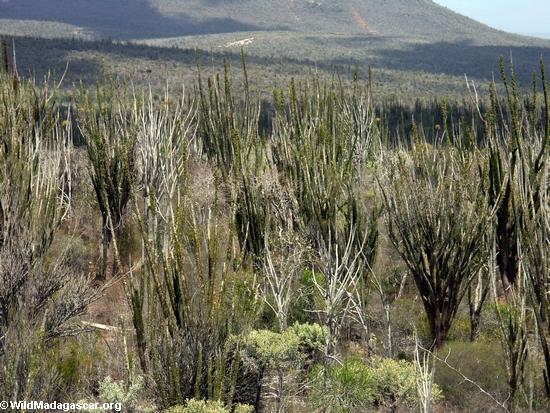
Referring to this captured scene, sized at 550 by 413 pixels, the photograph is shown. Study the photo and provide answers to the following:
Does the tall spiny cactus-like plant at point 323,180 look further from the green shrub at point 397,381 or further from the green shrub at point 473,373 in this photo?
the green shrub at point 397,381

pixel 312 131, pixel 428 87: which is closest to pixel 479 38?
pixel 428 87

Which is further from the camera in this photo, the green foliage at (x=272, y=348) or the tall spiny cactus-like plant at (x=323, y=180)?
the tall spiny cactus-like plant at (x=323, y=180)

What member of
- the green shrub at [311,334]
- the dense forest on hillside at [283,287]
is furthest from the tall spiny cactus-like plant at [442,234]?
the green shrub at [311,334]

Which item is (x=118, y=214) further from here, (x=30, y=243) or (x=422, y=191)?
(x=422, y=191)

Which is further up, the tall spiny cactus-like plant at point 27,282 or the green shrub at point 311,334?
the tall spiny cactus-like plant at point 27,282

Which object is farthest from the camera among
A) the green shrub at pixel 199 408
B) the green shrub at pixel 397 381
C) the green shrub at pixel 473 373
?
A: the green shrub at pixel 473 373

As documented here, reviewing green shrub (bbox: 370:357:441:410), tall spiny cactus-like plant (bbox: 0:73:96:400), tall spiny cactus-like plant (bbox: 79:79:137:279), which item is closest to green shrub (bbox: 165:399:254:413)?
tall spiny cactus-like plant (bbox: 0:73:96:400)

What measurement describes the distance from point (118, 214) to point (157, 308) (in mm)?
3464

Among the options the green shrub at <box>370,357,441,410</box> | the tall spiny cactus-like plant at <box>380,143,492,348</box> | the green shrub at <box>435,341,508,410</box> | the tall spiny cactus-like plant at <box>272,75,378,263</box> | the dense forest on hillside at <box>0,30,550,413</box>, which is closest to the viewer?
the green shrub at <box>370,357,441,410</box>

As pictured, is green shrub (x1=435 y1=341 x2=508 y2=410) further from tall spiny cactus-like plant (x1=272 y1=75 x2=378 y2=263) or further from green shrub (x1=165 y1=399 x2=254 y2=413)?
green shrub (x1=165 y1=399 x2=254 y2=413)

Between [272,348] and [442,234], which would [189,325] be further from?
[442,234]

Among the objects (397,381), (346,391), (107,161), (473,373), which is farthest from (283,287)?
(107,161)

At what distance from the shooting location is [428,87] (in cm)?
7688

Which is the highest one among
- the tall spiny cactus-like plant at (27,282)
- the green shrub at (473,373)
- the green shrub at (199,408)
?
the tall spiny cactus-like plant at (27,282)
